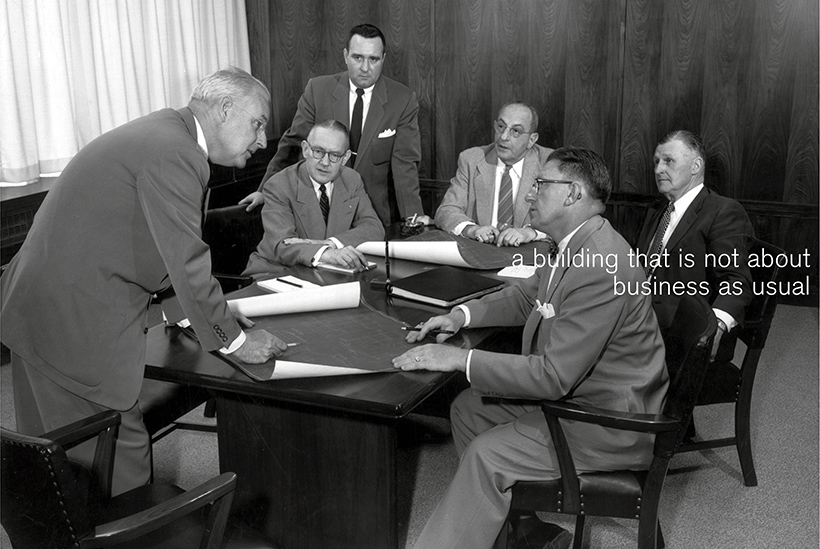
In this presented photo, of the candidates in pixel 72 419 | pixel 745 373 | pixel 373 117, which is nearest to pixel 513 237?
pixel 745 373

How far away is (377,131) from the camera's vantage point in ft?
15.0

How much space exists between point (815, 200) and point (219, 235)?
3.75 metres

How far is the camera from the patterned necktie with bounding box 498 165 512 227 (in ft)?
13.4

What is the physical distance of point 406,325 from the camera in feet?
8.54

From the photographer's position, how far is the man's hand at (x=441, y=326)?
248 centimetres

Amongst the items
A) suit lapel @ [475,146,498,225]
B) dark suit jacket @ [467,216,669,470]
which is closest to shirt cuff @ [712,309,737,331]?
dark suit jacket @ [467,216,669,470]

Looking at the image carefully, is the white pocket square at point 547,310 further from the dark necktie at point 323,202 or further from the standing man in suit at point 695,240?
the dark necktie at point 323,202

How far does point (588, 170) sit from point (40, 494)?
1700mm

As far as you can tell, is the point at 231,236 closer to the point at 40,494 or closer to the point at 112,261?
the point at 112,261

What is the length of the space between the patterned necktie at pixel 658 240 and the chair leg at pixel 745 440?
67cm

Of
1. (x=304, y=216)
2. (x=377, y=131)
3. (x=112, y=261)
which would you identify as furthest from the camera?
(x=377, y=131)

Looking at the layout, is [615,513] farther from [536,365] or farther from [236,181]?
[236,181]

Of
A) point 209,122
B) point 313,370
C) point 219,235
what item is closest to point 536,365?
point 313,370

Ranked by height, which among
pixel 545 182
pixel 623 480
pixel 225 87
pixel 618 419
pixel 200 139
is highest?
pixel 225 87
